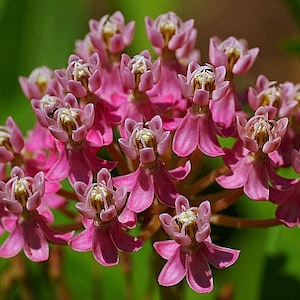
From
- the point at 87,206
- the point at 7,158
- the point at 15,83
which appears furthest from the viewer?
the point at 15,83

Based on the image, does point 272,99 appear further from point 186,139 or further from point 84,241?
point 84,241

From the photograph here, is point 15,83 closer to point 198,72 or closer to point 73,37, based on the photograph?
point 73,37

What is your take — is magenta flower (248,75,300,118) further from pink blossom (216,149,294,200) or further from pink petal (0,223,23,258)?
pink petal (0,223,23,258)

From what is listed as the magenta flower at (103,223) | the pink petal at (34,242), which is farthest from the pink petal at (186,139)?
the pink petal at (34,242)

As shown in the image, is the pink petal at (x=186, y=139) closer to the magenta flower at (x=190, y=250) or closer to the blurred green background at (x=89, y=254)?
the magenta flower at (x=190, y=250)

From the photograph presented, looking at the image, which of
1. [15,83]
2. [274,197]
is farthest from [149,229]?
[15,83]

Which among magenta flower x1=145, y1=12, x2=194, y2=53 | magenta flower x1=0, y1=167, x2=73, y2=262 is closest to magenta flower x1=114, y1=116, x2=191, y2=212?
magenta flower x1=0, y1=167, x2=73, y2=262
